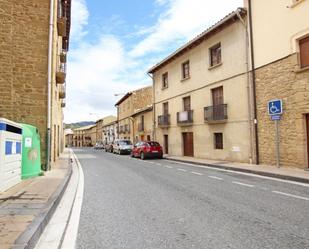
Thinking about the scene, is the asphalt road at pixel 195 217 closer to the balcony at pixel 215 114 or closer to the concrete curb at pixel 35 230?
the concrete curb at pixel 35 230

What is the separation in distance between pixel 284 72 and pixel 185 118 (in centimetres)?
939

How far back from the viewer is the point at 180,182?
30.4 feet

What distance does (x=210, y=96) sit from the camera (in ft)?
60.8

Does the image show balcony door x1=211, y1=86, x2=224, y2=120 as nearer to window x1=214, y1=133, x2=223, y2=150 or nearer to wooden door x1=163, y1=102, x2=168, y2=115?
window x1=214, y1=133, x2=223, y2=150

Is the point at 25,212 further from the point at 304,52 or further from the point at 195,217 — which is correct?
the point at 304,52

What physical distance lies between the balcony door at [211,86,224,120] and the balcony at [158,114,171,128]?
6.39m

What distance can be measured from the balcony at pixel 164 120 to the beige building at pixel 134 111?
6610mm

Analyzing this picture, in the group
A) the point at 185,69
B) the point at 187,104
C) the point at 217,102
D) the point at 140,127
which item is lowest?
the point at 140,127

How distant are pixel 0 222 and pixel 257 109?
1256cm

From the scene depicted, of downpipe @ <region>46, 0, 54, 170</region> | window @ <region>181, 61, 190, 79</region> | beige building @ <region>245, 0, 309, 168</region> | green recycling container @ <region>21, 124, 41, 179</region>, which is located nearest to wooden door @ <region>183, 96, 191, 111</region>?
window @ <region>181, 61, 190, 79</region>

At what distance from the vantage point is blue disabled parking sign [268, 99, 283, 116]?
1232 cm

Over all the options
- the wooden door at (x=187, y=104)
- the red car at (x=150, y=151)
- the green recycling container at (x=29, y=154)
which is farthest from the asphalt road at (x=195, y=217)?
the wooden door at (x=187, y=104)

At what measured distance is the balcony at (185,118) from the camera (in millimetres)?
20605

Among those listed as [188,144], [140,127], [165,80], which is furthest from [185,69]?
[140,127]
